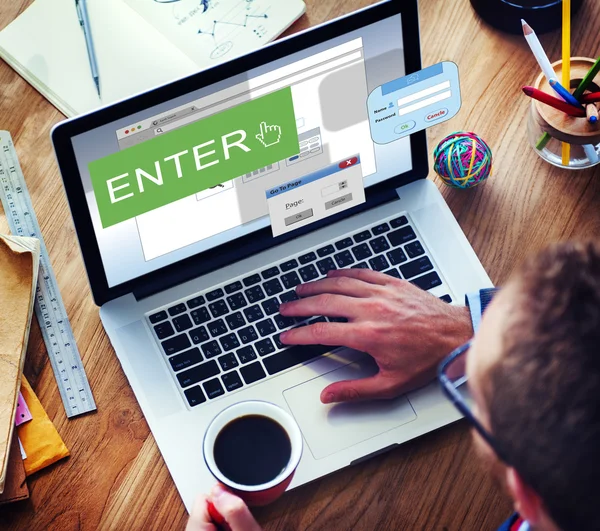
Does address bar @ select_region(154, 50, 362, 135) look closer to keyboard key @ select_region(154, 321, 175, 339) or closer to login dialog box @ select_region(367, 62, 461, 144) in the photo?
login dialog box @ select_region(367, 62, 461, 144)

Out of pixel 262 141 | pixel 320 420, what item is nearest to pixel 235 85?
pixel 262 141

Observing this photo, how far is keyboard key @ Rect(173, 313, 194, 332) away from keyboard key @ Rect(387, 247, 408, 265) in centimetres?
28

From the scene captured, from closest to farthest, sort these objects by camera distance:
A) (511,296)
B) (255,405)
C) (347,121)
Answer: (511,296) → (255,405) → (347,121)

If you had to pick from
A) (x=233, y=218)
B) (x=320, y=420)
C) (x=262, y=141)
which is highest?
(x=262, y=141)

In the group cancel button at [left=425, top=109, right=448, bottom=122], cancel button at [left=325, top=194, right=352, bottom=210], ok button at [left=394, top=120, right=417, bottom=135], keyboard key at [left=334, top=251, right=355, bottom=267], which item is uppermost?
ok button at [left=394, top=120, right=417, bottom=135]

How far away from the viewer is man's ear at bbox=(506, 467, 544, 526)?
2.05ft

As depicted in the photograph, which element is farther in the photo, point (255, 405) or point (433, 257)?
point (433, 257)

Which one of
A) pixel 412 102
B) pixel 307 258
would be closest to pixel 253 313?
pixel 307 258

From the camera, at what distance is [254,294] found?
1.04 metres

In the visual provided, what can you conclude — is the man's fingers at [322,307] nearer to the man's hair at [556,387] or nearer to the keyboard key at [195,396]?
the keyboard key at [195,396]

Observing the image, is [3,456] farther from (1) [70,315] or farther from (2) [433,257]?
(2) [433,257]

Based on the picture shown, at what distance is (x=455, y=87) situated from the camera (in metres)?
1.04

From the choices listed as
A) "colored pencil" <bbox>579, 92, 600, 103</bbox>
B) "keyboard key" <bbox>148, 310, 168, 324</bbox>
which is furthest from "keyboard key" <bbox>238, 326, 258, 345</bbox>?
"colored pencil" <bbox>579, 92, 600, 103</bbox>

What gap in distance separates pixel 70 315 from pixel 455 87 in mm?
589
